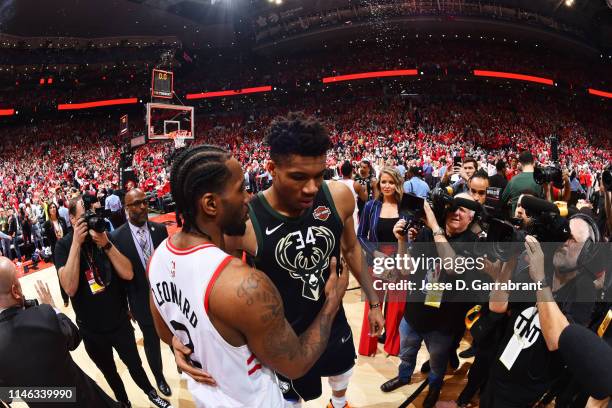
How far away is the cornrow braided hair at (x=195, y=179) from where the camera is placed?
1332 mm

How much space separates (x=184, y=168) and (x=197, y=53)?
31268 mm

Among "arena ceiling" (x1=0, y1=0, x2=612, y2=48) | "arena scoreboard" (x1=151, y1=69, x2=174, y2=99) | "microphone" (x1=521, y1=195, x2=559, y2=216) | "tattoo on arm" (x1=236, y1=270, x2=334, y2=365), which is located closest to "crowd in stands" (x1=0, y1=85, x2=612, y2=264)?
"arena scoreboard" (x1=151, y1=69, x2=174, y2=99)

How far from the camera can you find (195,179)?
1.33 m

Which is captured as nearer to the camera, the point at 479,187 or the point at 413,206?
the point at 413,206

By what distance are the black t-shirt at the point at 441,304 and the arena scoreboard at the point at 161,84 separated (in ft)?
54.8

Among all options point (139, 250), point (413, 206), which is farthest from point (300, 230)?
point (139, 250)

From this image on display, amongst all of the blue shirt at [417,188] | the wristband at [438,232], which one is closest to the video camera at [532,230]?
the wristband at [438,232]

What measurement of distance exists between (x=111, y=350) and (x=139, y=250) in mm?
807

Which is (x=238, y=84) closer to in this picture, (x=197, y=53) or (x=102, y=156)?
(x=197, y=53)

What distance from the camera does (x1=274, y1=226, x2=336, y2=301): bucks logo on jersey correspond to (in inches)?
88.1

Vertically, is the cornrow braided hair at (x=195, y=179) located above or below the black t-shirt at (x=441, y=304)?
above

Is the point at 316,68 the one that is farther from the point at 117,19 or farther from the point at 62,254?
the point at 62,254

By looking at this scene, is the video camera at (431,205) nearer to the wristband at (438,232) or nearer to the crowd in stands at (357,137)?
the wristband at (438,232)

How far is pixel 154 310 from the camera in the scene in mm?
1573
